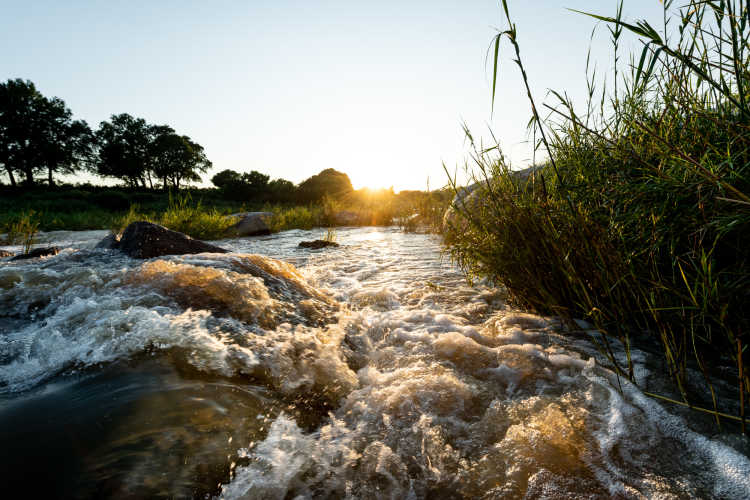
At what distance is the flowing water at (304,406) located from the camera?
101cm

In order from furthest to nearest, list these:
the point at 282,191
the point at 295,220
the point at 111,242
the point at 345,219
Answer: the point at 282,191
the point at 345,219
the point at 295,220
the point at 111,242

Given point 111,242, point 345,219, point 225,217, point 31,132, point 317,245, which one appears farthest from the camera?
point 31,132

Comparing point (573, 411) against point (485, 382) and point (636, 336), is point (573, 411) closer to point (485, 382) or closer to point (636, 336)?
point (485, 382)

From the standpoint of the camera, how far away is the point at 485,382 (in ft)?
5.25

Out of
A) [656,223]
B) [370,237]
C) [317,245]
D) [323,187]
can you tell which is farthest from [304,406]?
[323,187]

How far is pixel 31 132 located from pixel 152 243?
44.4m

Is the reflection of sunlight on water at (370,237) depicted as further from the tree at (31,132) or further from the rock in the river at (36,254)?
the tree at (31,132)

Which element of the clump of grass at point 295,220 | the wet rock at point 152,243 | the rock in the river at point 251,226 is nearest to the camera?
the wet rock at point 152,243

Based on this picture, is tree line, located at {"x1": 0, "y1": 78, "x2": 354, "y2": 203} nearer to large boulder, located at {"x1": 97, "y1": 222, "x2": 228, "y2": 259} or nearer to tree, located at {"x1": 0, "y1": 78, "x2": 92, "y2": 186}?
tree, located at {"x1": 0, "y1": 78, "x2": 92, "y2": 186}

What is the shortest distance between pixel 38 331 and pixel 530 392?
8.58 ft

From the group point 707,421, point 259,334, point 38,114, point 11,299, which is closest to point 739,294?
point 707,421

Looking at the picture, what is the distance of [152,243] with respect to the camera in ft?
11.5

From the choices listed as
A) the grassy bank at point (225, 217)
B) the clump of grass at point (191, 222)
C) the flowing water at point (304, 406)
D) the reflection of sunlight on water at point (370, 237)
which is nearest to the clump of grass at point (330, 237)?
the reflection of sunlight on water at point (370, 237)

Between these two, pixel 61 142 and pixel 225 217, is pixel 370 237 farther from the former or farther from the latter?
pixel 61 142
